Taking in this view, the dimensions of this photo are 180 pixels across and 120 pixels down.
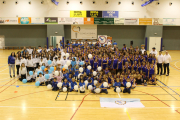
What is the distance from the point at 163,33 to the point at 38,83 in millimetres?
22389

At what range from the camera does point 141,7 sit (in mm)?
24000

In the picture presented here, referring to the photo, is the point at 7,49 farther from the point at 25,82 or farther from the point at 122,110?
the point at 122,110

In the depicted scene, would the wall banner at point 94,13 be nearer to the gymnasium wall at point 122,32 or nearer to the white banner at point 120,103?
the gymnasium wall at point 122,32

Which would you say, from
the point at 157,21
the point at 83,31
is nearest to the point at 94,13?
the point at 83,31

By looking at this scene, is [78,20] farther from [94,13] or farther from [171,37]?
[171,37]

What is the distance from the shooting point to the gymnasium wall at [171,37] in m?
25.7

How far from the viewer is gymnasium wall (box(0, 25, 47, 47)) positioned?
2528cm

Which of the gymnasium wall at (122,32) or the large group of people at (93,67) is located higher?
the gymnasium wall at (122,32)

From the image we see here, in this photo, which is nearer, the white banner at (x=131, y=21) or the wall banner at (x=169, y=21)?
the white banner at (x=131, y=21)

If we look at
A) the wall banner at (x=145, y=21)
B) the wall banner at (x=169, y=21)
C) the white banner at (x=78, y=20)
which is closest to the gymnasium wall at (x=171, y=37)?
the wall banner at (x=169, y=21)

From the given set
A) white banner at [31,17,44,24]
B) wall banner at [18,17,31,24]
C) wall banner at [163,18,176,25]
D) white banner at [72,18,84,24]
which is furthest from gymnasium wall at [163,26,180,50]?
wall banner at [18,17,31,24]

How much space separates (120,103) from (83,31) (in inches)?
720

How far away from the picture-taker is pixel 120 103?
24.3 feet

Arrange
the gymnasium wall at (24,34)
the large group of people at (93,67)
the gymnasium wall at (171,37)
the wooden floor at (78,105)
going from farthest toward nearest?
the gymnasium wall at (171,37)
the gymnasium wall at (24,34)
the large group of people at (93,67)
the wooden floor at (78,105)
